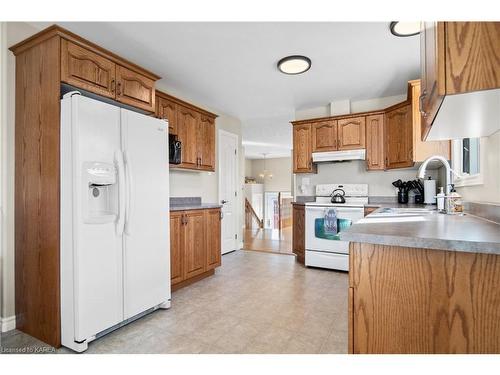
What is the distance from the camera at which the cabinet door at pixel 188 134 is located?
11.2 ft

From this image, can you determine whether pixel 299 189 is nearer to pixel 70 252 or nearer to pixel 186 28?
pixel 186 28

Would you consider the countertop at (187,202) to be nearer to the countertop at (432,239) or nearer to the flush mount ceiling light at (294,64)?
the flush mount ceiling light at (294,64)

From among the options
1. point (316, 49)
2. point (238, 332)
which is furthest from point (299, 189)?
point (238, 332)

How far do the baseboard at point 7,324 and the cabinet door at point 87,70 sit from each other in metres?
1.83

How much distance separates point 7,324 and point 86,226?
1104 millimetres

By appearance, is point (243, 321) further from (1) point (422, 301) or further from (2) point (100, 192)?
(1) point (422, 301)

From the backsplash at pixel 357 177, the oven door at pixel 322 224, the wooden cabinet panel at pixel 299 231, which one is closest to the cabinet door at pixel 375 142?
the backsplash at pixel 357 177

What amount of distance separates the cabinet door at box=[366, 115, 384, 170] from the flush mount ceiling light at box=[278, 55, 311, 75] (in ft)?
4.53

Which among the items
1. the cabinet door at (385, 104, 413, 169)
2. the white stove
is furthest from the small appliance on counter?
the white stove

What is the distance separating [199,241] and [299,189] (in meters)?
2.15

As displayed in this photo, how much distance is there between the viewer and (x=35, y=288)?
79.1 inches

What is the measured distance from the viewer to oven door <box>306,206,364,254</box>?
3650mm
